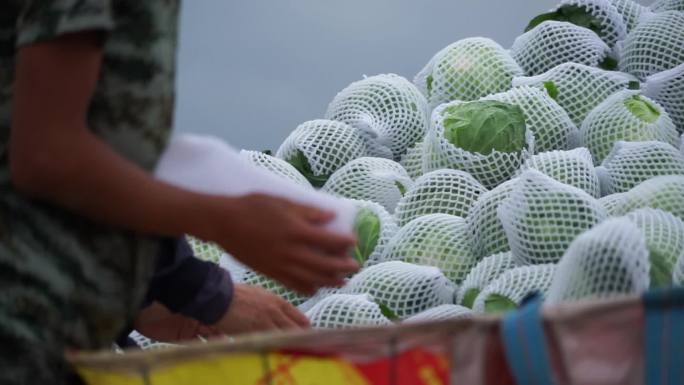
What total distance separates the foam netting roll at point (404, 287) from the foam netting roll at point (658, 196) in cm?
62

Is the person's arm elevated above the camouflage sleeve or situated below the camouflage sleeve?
below

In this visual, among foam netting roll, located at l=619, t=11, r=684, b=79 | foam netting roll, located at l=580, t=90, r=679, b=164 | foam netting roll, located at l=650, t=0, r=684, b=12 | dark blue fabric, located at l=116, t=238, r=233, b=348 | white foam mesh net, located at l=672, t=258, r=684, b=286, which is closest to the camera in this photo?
dark blue fabric, located at l=116, t=238, r=233, b=348

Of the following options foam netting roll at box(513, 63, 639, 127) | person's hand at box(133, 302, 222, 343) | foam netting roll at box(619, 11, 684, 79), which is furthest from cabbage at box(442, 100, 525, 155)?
person's hand at box(133, 302, 222, 343)

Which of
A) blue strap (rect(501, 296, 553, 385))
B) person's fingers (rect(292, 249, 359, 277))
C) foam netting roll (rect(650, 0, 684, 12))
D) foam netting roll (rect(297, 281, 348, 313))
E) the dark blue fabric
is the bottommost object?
foam netting roll (rect(297, 281, 348, 313))

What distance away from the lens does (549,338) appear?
4.00 ft

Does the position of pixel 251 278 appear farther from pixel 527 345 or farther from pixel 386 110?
pixel 527 345

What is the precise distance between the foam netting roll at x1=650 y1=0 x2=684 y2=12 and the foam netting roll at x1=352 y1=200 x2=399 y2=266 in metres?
1.65

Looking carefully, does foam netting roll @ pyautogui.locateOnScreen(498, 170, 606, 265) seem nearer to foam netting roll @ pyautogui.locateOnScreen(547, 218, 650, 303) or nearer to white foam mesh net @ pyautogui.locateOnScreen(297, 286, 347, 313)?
white foam mesh net @ pyautogui.locateOnScreen(297, 286, 347, 313)

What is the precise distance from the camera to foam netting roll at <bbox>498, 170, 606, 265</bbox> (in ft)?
11.4

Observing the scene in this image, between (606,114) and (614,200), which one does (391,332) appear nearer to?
(614,200)

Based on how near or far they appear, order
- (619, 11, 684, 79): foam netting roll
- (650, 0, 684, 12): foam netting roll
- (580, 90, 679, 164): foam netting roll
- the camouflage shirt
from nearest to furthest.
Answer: the camouflage shirt < (580, 90, 679, 164): foam netting roll < (619, 11, 684, 79): foam netting roll < (650, 0, 684, 12): foam netting roll

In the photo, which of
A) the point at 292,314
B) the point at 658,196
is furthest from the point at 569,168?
the point at 292,314

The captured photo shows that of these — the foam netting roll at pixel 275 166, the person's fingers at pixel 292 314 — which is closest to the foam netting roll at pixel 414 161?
the foam netting roll at pixel 275 166

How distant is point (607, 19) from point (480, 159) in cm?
123
